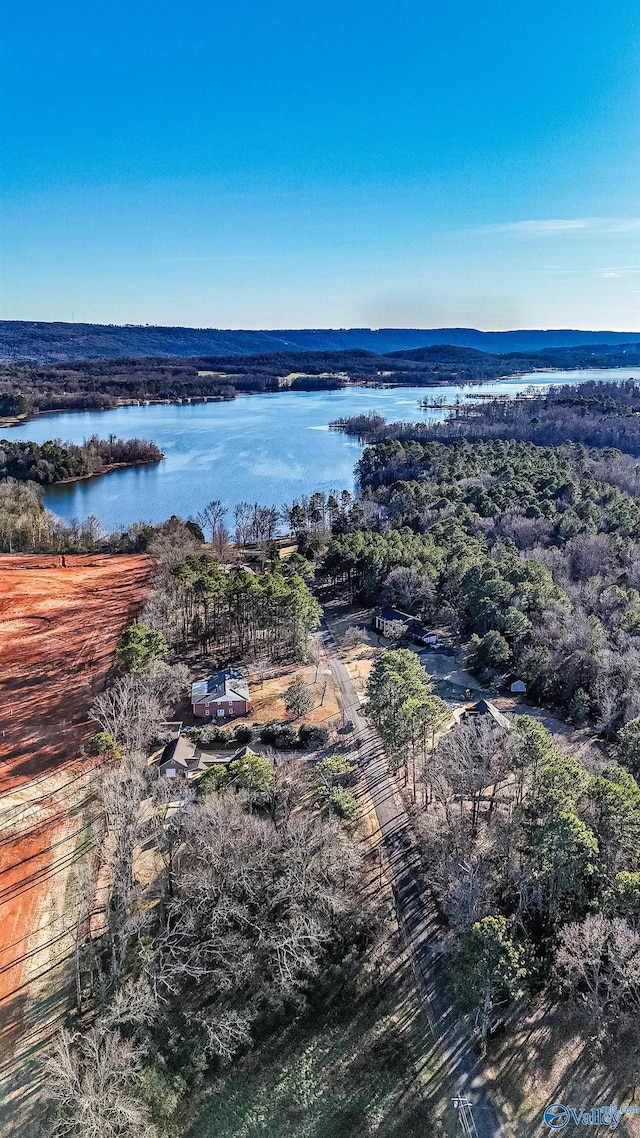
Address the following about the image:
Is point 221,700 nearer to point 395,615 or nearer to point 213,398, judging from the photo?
point 395,615

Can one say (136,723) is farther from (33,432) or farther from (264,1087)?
(33,432)

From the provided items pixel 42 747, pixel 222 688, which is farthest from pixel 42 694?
pixel 222 688

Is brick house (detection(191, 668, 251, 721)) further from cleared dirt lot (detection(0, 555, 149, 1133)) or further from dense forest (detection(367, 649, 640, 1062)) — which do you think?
dense forest (detection(367, 649, 640, 1062))

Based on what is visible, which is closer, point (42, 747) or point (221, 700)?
point (42, 747)

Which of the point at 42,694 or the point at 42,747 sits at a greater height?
the point at 42,694

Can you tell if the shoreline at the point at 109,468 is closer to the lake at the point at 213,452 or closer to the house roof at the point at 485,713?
the lake at the point at 213,452

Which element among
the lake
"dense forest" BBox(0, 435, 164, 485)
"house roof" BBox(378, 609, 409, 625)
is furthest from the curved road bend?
"dense forest" BBox(0, 435, 164, 485)

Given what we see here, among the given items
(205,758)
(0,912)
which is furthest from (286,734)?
(0,912)
